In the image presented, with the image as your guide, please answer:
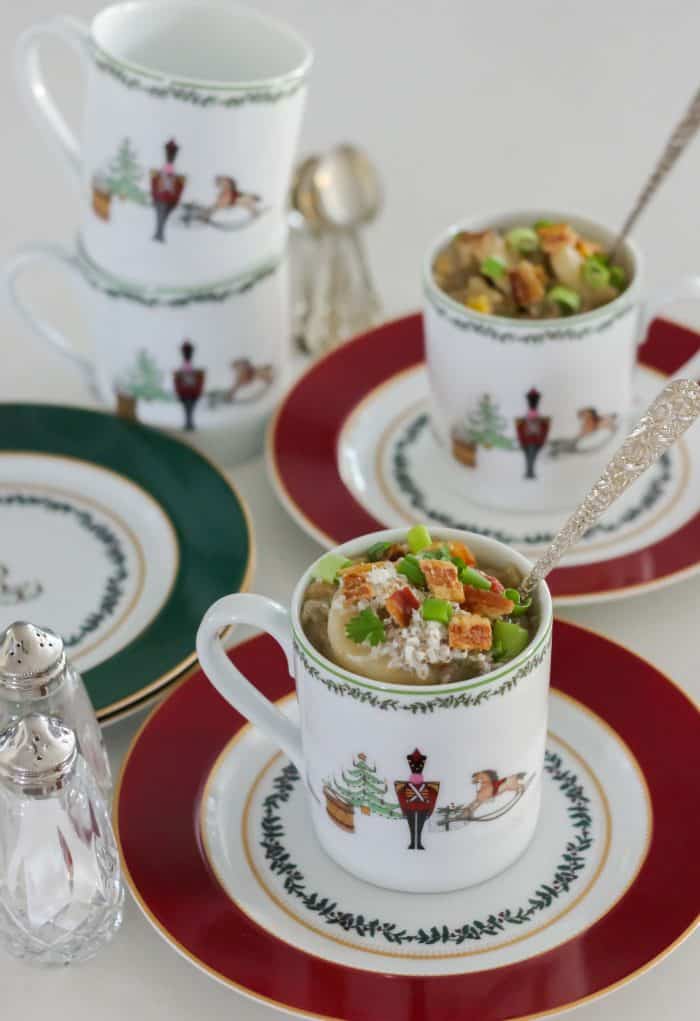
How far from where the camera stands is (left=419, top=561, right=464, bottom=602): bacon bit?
879 mm

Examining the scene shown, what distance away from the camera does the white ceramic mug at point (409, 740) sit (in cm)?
85

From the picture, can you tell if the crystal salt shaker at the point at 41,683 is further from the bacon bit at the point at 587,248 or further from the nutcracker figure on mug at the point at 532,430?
the bacon bit at the point at 587,248

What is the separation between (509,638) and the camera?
0.87m

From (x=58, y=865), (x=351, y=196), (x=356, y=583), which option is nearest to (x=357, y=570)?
(x=356, y=583)

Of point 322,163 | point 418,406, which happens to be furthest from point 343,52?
point 418,406

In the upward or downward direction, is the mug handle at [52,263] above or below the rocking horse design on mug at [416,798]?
below

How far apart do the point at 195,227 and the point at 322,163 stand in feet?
1.10

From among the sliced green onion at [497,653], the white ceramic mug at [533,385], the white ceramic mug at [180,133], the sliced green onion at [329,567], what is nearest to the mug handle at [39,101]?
the white ceramic mug at [180,133]

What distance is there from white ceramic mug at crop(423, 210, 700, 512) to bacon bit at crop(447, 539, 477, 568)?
0.29m

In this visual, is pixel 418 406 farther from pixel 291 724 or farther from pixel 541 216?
pixel 291 724

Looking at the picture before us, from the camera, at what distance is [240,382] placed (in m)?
1.34

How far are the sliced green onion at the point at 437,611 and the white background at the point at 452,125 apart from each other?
1.23 feet

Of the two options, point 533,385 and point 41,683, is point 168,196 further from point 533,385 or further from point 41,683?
point 41,683

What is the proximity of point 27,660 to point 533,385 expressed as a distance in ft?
1.56
